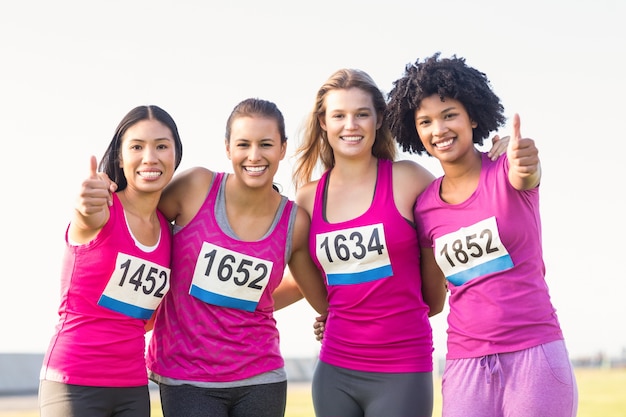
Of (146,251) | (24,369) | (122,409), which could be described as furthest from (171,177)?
(24,369)

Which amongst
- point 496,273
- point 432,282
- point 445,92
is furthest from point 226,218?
point 496,273

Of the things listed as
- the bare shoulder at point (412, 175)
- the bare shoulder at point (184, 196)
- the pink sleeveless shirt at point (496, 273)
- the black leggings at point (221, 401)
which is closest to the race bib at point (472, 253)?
the pink sleeveless shirt at point (496, 273)

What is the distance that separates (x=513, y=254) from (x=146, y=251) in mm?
1880

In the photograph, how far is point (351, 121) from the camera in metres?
4.61

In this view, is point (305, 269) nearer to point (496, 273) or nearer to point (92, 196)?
point (496, 273)

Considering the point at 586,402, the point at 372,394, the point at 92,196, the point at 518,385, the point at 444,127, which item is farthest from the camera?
the point at 586,402

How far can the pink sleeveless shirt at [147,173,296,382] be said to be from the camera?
418 cm

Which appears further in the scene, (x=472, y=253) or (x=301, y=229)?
(x=301, y=229)

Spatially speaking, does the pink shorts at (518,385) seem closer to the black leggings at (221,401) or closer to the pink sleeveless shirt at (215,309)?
the black leggings at (221,401)

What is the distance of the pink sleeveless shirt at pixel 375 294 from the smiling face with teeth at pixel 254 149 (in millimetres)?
497

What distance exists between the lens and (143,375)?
4020mm

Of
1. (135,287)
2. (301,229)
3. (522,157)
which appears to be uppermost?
(522,157)

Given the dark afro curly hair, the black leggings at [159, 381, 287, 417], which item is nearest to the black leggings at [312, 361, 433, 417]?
the black leggings at [159, 381, 287, 417]

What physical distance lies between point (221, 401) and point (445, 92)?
6.77 ft
